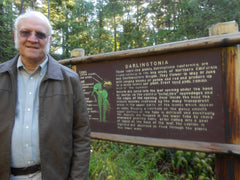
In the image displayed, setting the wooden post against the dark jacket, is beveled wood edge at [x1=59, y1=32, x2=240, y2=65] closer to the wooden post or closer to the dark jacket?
the wooden post

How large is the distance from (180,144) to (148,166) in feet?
4.00

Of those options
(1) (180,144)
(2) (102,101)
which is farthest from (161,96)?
(2) (102,101)

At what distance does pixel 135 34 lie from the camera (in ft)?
45.2

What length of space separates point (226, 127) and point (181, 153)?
1.76 m

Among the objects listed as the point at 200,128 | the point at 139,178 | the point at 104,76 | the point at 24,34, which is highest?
the point at 24,34

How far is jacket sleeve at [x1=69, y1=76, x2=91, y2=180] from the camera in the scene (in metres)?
1.60

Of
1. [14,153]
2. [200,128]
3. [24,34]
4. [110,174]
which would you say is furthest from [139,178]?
[24,34]

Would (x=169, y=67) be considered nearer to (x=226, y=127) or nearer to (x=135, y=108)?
(x=135, y=108)

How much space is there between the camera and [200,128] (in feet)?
7.27

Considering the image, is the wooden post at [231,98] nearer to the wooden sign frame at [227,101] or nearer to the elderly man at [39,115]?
the wooden sign frame at [227,101]

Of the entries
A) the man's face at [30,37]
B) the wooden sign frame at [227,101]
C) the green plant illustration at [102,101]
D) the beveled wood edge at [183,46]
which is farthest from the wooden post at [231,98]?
the man's face at [30,37]

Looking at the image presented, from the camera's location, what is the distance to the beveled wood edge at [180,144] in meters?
2.03

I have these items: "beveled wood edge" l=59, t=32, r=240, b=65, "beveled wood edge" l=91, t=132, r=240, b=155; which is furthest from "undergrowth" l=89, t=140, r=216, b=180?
"beveled wood edge" l=59, t=32, r=240, b=65

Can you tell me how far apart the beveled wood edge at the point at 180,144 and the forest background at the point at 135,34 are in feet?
1.83
